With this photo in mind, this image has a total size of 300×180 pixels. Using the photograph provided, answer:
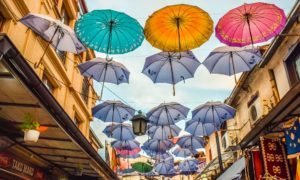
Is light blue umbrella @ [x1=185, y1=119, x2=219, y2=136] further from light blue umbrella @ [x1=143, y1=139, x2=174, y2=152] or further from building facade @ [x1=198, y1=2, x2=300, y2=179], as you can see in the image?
light blue umbrella @ [x1=143, y1=139, x2=174, y2=152]

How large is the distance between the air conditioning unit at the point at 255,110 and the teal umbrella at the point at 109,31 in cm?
901

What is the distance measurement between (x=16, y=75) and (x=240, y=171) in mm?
10322

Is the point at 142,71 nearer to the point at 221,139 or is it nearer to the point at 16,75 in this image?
the point at 16,75

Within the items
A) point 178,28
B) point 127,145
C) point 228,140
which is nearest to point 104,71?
point 178,28

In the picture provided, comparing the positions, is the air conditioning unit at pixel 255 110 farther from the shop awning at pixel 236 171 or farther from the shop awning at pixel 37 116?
the shop awning at pixel 37 116

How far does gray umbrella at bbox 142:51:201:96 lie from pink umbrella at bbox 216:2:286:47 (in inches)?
91.0

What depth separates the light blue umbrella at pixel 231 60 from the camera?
9981 millimetres

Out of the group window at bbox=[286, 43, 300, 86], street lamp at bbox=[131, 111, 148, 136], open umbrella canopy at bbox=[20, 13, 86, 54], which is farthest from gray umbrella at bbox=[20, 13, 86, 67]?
window at bbox=[286, 43, 300, 86]

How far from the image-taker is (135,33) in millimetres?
8117

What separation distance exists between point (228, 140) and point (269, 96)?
23.4ft

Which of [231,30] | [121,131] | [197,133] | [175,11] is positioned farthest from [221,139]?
[175,11]

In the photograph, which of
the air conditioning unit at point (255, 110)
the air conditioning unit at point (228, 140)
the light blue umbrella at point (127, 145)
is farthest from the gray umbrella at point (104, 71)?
the air conditioning unit at point (228, 140)

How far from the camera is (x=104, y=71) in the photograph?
11070 mm

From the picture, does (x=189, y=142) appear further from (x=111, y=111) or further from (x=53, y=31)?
(x=53, y=31)
